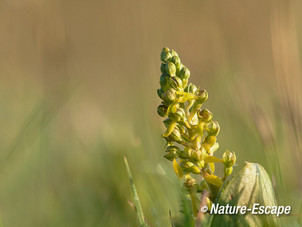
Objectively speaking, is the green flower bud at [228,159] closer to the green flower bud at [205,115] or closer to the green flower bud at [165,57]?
the green flower bud at [205,115]

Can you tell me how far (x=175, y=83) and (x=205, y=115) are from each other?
0.13 meters

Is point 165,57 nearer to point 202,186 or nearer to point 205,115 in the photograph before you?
point 205,115

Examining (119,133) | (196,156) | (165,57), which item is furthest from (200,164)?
(119,133)

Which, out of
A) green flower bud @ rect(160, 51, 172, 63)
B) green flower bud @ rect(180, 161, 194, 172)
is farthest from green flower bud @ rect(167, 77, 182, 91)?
green flower bud @ rect(180, 161, 194, 172)

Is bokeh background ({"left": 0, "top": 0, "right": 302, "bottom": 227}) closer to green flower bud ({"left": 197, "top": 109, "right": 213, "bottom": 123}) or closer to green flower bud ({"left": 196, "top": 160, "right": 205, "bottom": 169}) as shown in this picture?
green flower bud ({"left": 196, "top": 160, "right": 205, "bottom": 169})

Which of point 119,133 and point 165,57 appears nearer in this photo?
point 165,57

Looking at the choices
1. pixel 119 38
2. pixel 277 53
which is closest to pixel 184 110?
pixel 277 53

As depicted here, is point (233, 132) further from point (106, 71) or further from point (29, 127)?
point (106, 71)

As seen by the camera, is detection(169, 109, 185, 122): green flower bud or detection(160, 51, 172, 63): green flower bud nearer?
detection(169, 109, 185, 122): green flower bud

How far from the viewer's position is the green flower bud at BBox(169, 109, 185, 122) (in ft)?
4.54

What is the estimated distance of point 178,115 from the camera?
1.38 meters

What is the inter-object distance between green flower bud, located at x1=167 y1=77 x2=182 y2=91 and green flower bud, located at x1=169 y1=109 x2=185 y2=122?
69 millimetres

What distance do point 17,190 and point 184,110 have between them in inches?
59.7

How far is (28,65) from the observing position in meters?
8.37
